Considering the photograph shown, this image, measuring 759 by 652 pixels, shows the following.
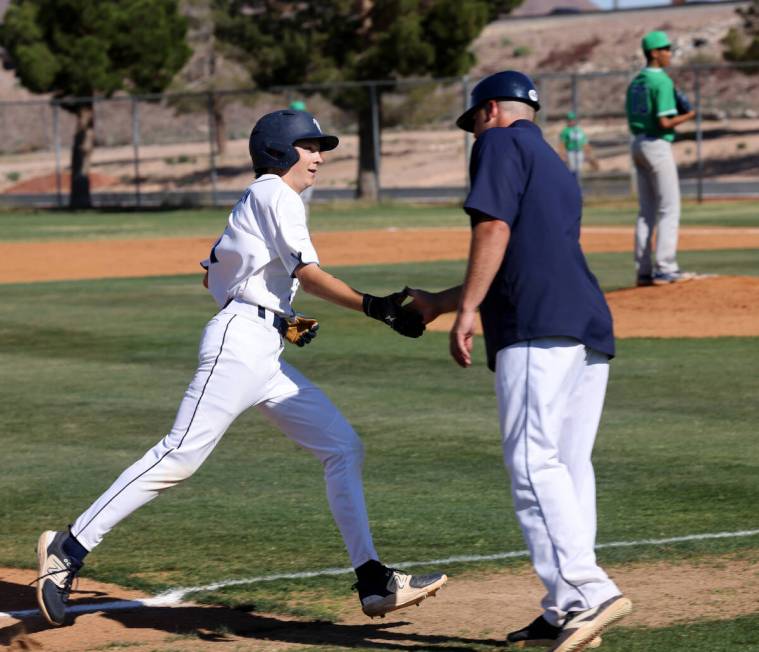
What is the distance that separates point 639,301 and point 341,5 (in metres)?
30.0

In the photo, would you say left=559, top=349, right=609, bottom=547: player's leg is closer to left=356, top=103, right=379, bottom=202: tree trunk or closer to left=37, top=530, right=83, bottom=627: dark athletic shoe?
left=37, top=530, right=83, bottom=627: dark athletic shoe

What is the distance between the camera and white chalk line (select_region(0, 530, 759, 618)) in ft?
21.1

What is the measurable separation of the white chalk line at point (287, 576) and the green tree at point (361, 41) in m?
34.9

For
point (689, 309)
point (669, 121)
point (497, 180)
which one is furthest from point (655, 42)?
point (497, 180)

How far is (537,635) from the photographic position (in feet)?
18.4

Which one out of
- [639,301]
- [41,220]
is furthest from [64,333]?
[41,220]

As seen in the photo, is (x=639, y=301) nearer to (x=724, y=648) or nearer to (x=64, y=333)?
(x=64, y=333)

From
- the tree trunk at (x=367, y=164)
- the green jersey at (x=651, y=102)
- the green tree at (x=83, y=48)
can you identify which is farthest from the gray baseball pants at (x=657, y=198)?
the green tree at (x=83, y=48)

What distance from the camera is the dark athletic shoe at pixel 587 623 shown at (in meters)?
5.33

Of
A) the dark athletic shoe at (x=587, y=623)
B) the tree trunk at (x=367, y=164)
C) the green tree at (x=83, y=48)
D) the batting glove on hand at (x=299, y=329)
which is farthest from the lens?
the green tree at (x=83, y=48)

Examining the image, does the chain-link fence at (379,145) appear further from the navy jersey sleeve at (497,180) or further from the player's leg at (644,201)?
the navy jersey sleeve at (497,180)

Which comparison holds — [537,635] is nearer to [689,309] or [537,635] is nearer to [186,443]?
[186,443]

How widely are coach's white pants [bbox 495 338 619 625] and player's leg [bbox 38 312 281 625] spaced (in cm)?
107

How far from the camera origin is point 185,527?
7820mm
